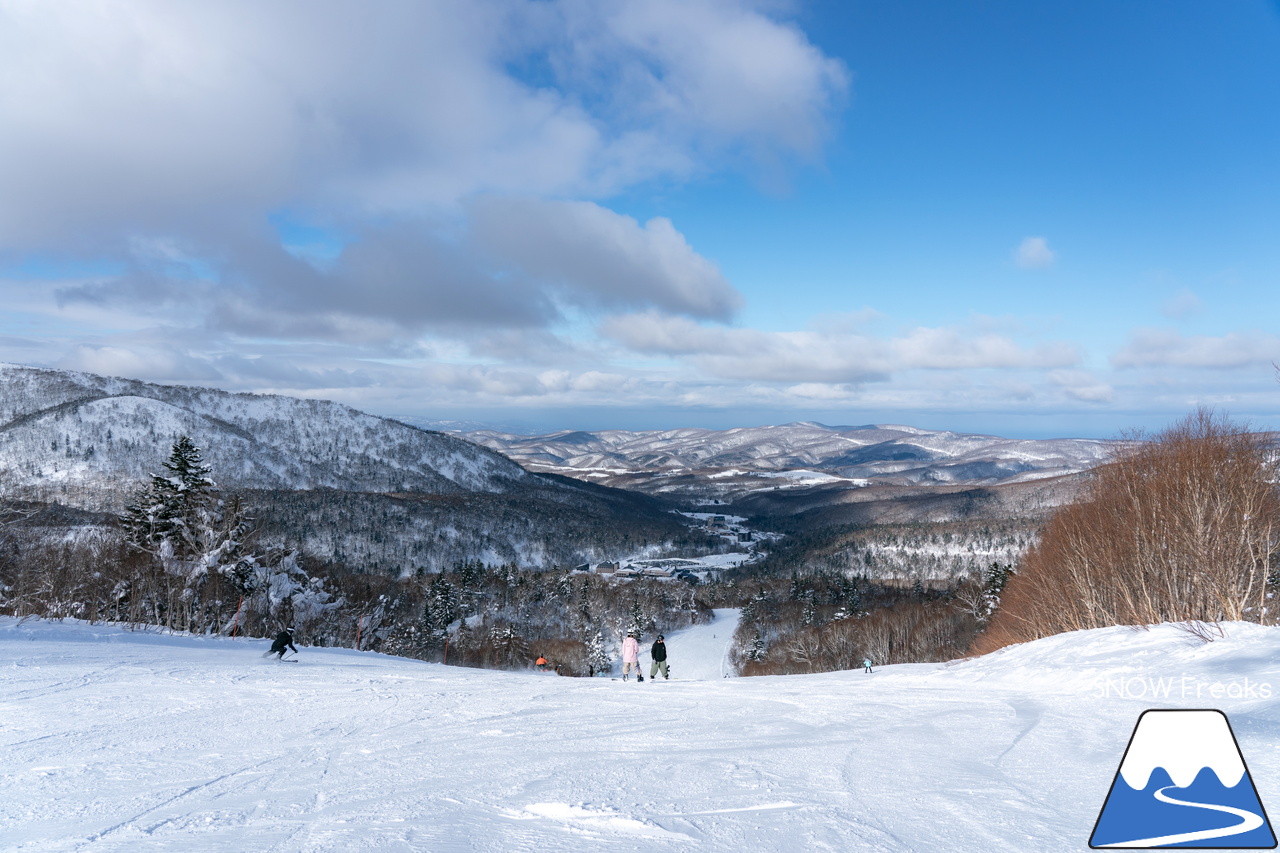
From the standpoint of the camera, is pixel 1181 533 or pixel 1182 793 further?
pixel 1181 533

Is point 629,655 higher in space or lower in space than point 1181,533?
lower

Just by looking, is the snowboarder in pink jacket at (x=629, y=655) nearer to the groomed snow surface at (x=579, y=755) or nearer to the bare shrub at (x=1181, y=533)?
the groomed snow surface at (x=579, y=755)

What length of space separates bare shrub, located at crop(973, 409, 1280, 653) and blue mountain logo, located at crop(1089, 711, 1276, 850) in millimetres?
15314

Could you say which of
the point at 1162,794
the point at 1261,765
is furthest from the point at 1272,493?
the point at 1162,794

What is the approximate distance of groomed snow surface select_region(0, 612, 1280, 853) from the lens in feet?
15.4

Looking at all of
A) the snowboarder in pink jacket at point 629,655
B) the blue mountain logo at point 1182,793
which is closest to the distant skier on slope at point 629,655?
the snowboarder in pink jacket at point 629,655

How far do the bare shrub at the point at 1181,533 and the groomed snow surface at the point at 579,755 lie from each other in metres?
5.46

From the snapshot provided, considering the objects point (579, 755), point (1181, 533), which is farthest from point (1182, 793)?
point (1181, 533)

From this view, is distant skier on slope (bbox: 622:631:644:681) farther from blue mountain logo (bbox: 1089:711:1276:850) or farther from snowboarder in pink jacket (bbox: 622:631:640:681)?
blue mountain logo (bbox: 1089:711:1276:850)

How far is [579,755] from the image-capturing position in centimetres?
710

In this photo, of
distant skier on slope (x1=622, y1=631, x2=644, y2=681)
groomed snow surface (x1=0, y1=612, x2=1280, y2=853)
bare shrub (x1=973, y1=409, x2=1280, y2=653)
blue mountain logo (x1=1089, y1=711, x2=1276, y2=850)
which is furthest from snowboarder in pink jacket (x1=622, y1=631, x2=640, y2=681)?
blue mountain logo (x1=1089, y1=711, x2=1276, y2=850)

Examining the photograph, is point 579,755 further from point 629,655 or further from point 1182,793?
point 629,655

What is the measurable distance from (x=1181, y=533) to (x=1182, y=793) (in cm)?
1817

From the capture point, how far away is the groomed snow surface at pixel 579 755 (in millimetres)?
4680
